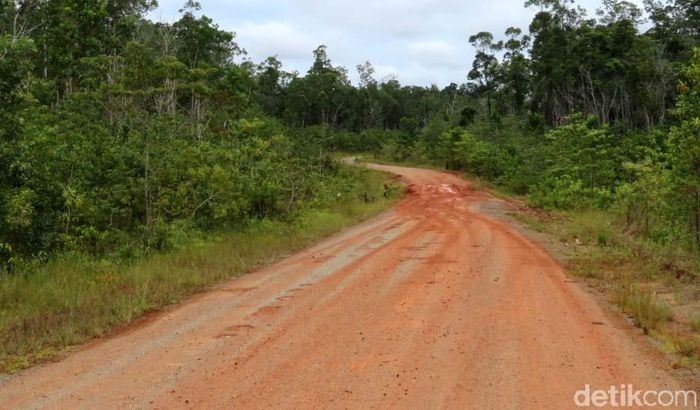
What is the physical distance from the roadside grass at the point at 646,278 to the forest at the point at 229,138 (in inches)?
35.9

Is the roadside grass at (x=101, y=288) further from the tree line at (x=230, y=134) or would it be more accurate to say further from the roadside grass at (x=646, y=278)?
the roadside grass at (x=646, y=278)

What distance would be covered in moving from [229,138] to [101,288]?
9.45 meters

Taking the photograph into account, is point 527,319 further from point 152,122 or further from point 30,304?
point 152,122

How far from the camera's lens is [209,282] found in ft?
33.2

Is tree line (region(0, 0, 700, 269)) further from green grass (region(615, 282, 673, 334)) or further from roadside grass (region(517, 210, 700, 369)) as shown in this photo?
green grass (region(615, 282, 673, 334))

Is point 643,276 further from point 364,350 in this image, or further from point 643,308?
point 364,350

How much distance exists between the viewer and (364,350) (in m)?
6.01

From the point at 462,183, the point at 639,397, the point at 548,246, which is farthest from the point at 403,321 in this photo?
the point at 462,183

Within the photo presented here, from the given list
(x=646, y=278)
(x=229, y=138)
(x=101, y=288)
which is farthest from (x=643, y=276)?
(x=229, y=138)

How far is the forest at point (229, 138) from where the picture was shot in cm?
1138

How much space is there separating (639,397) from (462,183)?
28.4 m

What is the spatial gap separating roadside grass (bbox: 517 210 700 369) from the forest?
2.99ft

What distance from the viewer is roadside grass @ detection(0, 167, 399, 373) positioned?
6.85 metres

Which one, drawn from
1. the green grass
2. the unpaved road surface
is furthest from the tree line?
the green grass
